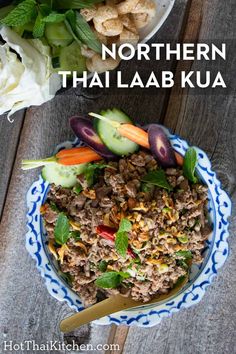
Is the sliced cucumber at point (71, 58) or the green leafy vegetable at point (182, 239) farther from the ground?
the sliced cucumber at point (71, 58)

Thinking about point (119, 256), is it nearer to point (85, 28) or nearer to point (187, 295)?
point (187, 295)

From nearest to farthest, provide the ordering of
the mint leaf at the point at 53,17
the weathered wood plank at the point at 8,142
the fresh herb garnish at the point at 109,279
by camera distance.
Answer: the mint leaf at the point at 53,17 → the fresh herb garnish at the point at 109,279 → the weathered wood plank at the point at 8,142

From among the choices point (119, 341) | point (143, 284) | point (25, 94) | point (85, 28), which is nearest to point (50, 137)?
point (25, 94)

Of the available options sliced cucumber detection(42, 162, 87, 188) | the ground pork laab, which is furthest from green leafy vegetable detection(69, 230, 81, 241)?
sliced cucumber detection(42, 162, 87, 188)

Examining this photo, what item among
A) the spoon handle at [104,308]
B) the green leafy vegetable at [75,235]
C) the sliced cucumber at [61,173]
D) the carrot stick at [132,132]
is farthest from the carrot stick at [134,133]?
the spoon handle at [104,308]

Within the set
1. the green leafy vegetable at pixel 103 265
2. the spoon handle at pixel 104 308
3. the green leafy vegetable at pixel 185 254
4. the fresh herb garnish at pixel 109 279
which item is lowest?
the spoon handle at pixel 104 308

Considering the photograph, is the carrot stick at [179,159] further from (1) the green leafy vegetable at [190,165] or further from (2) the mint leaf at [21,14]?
(2) the mint leaf at [21,14]
